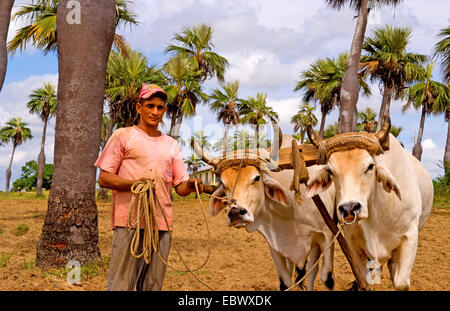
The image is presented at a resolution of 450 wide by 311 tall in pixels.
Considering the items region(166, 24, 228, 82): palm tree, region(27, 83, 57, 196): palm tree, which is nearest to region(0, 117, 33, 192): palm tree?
region(27, 83, 57, 196): palm tree

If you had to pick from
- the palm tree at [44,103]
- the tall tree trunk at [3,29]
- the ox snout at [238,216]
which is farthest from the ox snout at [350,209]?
the palm tree at [44,103]

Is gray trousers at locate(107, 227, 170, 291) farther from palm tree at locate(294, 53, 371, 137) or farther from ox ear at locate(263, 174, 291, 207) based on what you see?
palm tree at locate(294, 53, 371, 137)

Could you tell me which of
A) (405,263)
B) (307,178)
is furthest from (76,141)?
(405,263)

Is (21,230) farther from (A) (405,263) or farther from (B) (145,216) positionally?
(A) (405,263)

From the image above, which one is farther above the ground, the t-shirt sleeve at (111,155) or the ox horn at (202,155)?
the ox horn at (202,155)

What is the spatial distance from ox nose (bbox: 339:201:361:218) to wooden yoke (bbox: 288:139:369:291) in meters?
0.81

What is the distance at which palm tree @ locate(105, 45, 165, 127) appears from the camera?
899 inches

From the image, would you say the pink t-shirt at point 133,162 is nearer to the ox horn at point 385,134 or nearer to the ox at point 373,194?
the ox at point 373,194

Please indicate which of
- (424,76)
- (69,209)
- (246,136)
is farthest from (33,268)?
(424,76)

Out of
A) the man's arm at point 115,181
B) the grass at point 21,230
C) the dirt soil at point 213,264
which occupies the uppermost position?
the man's arm at point 115,181

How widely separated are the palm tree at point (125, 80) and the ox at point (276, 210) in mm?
18616

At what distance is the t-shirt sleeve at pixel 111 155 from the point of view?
11.0 feet

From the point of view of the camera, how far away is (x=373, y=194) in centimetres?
404
